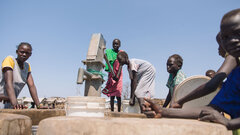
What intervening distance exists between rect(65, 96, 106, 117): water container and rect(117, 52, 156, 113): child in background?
2782 mm

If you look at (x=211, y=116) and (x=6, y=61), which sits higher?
(x=6, y=61)

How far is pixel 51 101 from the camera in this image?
14.4 meters

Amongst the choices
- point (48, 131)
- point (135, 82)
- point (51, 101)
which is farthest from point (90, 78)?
point (51, 101)

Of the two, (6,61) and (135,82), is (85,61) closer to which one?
(135,82)

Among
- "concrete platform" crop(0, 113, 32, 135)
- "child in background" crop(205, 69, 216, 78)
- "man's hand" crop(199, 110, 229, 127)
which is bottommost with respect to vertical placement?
"concrete platform" crop(0, 113, 32, 135)

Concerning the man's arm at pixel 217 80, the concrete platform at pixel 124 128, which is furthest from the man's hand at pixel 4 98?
the man's arm at pixel 217 80

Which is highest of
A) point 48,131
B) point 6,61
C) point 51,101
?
point 6,61

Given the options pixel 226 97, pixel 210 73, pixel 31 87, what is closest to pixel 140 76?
pixel 210 73

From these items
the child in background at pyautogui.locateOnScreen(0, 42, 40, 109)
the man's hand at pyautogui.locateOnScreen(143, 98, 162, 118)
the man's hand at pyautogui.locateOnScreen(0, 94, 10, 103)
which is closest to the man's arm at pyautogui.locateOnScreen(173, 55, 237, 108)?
the man's hand at pyautogui.locateOnScreen(143, 98, 162, 118)

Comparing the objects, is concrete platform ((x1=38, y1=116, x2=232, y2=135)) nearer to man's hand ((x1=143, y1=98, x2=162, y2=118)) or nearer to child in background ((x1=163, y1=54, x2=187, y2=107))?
man's hand ((x1=143, y1=98, x2=162, y2=118))

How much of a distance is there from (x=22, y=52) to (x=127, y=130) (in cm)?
256

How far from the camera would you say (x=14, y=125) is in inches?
52.2

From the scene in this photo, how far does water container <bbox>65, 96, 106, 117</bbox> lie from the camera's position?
4.77 ft

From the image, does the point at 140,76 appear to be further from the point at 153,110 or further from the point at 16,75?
the point at 153,110
